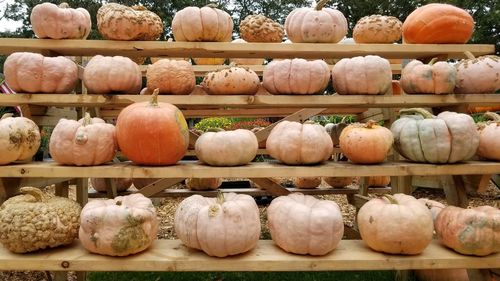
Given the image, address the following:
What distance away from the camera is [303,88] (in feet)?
7.32

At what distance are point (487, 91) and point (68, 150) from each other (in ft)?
7.49

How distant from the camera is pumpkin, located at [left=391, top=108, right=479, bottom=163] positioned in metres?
2.06

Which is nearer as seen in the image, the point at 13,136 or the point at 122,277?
the point at 13,136

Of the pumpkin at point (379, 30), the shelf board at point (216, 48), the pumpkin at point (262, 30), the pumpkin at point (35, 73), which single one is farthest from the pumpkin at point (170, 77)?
the pumpkin at point (379, 30)

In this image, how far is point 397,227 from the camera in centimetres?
183

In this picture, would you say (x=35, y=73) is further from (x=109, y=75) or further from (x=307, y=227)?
(x=307, y=227)

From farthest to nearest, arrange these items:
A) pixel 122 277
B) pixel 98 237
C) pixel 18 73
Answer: pixel 122 277 < pixel 18 73 < pixel 98 237

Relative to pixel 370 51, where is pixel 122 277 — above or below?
below

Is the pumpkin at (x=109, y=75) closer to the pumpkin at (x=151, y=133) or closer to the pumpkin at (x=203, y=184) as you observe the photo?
the pumpkin at (x=151, y=133)

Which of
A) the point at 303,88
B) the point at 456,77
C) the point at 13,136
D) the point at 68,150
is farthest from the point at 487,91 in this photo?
the point at 13,136

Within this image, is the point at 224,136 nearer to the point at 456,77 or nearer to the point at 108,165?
the point at 108,165

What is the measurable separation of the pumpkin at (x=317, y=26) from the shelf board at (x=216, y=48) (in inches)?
3.1

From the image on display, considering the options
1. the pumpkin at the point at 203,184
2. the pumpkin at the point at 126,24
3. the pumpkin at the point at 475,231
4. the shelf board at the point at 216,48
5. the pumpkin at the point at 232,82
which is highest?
the pumpkin at the point at 126,24

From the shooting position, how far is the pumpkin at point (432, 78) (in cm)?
224
